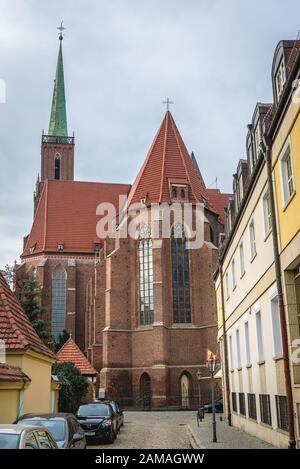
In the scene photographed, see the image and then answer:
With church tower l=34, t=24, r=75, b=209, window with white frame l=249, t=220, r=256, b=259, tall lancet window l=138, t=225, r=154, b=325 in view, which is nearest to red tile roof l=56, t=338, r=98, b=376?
window with white frame l=249, t=220, r=256, b=259

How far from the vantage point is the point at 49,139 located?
225 feet

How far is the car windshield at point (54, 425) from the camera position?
1033 centimetres

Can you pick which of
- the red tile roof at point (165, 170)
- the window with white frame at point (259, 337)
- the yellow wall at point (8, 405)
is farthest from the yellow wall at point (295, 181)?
the red tile roof at point (165, 170)

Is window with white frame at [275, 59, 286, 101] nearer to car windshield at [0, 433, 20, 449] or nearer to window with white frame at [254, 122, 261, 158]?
window with white frame at [254, 122, 261, 158]

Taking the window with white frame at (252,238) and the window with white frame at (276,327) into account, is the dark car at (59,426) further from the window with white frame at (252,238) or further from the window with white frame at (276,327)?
the window with white frame at (252,238)

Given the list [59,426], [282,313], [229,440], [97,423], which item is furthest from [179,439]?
[59,426]

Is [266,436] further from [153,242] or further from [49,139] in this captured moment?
[49,139]

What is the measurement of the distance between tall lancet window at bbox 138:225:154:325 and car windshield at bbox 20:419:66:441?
29486mm

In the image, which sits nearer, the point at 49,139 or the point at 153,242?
the point at 153,242

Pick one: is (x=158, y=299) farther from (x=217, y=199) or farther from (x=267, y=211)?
(x=267, y=211)

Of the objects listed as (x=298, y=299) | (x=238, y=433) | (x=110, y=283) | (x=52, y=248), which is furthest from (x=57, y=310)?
(x=298, y=299)

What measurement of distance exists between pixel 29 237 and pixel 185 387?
26.3 m

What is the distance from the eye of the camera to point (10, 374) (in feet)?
36.2

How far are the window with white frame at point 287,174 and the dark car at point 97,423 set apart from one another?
9.69m
